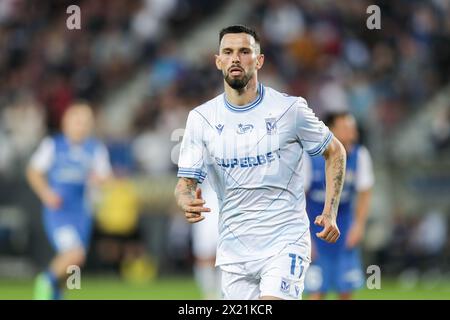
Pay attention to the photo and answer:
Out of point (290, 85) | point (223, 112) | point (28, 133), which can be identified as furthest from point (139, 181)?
point (223, 112)

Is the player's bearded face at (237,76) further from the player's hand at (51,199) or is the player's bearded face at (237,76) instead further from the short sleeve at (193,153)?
the player's hand at (51,199)

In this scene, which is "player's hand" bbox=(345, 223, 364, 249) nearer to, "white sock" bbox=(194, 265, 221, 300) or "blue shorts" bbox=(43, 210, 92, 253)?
"white sock" bbox=(194, 265, 221, 300)

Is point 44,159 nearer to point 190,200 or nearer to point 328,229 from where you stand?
point 190,200

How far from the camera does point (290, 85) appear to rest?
22.0 meters

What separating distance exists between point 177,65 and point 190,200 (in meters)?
15.7

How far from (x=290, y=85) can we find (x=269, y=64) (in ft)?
2.38

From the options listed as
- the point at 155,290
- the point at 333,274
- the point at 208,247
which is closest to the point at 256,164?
the point at 333,274

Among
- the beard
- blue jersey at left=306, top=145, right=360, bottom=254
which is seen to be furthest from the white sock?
the beard

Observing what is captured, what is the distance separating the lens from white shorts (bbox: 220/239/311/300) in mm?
7895

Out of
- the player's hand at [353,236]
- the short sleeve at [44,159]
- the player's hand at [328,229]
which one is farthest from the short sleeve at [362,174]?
the player's hand at [328,229]

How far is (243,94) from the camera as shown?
8.21 meters

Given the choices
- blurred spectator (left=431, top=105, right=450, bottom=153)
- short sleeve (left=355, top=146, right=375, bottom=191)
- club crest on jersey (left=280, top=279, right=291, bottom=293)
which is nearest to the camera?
club crest on jersey (left=280, top=279, right=291, bottom=293)
